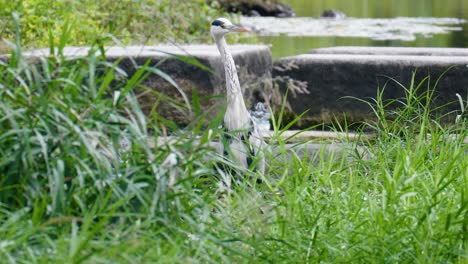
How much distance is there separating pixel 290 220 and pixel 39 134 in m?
0.76

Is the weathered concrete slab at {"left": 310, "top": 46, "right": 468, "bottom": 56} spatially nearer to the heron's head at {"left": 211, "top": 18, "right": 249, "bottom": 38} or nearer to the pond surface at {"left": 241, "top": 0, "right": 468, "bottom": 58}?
the heron's head at {"left": 211, "top": 18, "right": 249, "bottom": 38}

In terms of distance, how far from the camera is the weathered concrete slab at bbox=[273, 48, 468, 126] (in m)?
5.17

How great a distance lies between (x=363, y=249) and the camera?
2.76 m

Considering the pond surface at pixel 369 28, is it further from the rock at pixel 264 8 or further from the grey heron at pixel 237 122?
the grey heron at pixel 237 122

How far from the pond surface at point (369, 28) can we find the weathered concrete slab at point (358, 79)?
15.9 ft

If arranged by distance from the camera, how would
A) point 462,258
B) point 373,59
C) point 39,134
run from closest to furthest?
1. point 39,134
2. point 462,258
3. point 373,59

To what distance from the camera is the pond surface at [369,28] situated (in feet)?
38.6

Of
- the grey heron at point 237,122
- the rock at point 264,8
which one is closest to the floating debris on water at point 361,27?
the rock at point 264,8

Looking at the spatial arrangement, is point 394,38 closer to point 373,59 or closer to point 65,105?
point 373,59

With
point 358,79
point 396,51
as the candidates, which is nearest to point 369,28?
point 396,51

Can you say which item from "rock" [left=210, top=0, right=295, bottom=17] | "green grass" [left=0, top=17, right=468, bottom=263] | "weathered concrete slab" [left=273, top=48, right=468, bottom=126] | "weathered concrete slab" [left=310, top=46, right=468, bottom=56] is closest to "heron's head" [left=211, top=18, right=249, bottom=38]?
"weathered concrete slab" [left=273, top=48, right=468, bottom=126]

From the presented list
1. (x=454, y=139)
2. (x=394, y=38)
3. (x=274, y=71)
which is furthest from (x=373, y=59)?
(x=394, y=38)

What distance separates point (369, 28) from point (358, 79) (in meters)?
9.48

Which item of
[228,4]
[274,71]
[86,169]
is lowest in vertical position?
[228,4]
